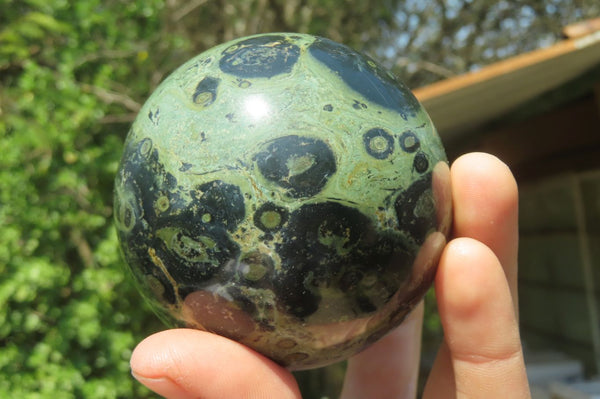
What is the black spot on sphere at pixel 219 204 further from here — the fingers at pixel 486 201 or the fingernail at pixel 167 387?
the fingers at pixel 486 201

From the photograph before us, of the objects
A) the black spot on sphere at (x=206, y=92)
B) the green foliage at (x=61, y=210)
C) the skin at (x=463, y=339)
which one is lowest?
the green foliage at (x=61, y=210)

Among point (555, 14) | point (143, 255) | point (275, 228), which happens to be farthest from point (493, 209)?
point (555, 14)

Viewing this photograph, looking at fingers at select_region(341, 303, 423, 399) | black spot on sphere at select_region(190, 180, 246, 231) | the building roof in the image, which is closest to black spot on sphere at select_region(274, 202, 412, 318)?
black spot on sphere at select_region(190, 180, 246, 231)

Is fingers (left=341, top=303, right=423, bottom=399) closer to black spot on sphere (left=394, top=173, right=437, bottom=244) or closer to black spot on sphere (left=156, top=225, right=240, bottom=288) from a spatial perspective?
black spot on sphere (left=394, top=173, right=437, bottom=244)

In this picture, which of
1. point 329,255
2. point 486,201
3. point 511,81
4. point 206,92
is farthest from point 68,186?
point 511,81

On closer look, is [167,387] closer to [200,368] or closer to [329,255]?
[200,368]

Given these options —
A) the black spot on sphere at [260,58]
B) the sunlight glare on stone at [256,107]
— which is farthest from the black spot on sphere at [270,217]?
the black spot on sphere at [260,58]
